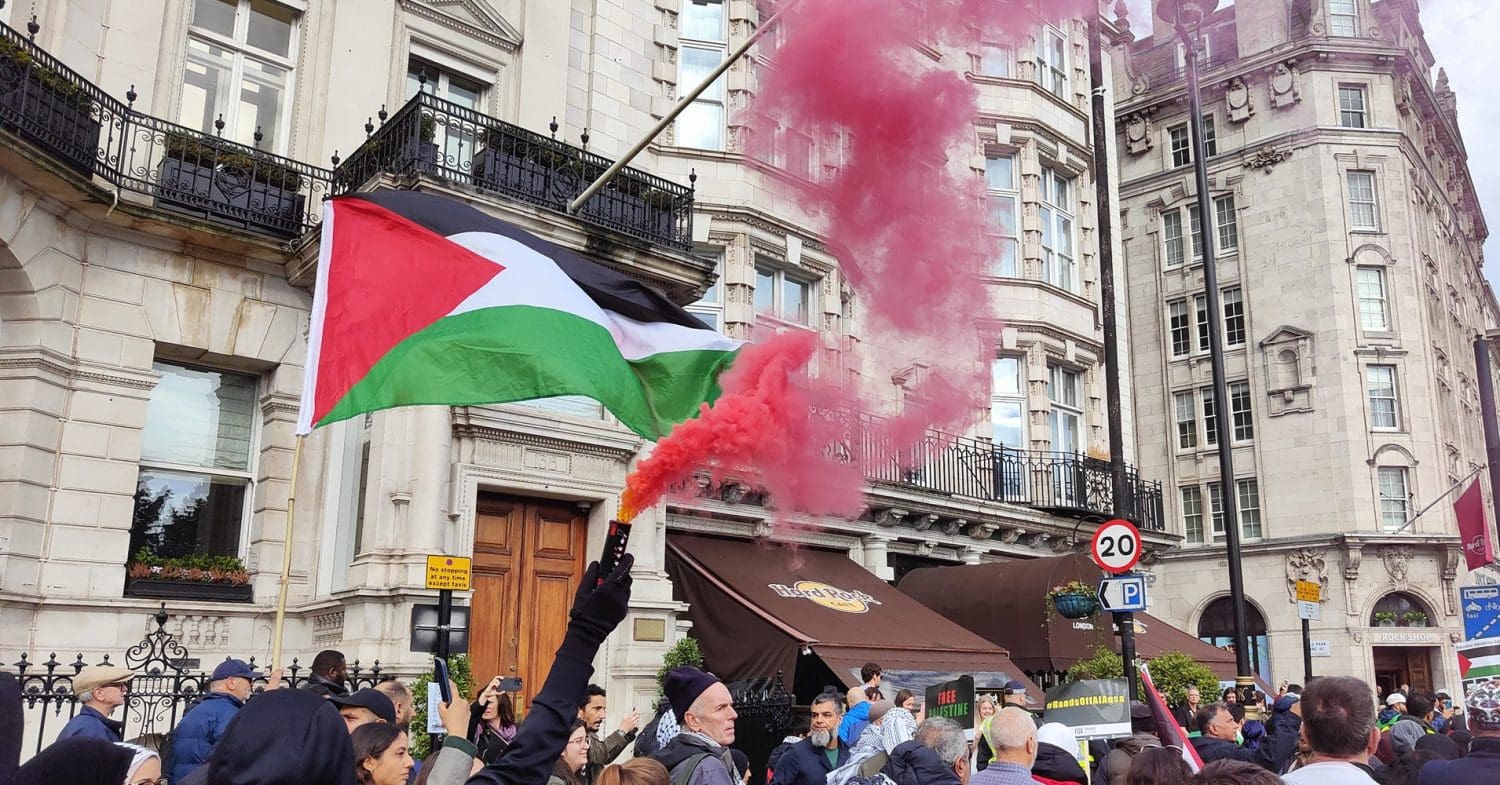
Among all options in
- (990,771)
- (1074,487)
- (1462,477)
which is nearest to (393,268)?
(990,771)

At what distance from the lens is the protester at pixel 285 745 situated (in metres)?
2.86

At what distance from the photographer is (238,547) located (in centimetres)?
1272

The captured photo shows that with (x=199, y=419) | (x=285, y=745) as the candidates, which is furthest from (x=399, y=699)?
(x=199, y=419)

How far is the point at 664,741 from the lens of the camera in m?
7.02

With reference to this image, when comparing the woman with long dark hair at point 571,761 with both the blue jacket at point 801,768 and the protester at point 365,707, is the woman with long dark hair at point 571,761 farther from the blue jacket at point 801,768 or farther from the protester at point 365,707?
the blue jacket at point 801,768

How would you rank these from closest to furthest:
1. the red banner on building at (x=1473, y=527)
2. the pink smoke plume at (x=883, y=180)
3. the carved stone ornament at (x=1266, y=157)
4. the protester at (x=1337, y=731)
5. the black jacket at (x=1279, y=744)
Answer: the protester at (x=1337, y=731)
the pink smoke plume at (x=883, y=180)
the black jacket at (x=1279, y=744)
the red banner on building at (x=1473, y=527)
the carved stone ornament at (x=1266, y=157)

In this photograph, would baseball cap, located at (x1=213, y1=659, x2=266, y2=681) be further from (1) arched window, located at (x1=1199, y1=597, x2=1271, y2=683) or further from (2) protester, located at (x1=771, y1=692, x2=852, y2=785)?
(1) arched window, located at (x1=1199, y1=597, x2=1271, y2=683)

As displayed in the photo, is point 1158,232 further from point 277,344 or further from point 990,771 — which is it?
point 990,771

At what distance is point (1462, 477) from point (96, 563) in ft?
129

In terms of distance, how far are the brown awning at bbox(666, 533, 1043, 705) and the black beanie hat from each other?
809 centimetres

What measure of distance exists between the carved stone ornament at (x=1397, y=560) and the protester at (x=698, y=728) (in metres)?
33.1

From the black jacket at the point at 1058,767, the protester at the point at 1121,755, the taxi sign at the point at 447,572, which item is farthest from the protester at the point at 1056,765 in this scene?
the taxi sign at the point at 447,572

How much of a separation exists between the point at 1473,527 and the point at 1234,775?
1865 centimetres

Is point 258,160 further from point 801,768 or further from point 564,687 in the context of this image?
point 564,687
